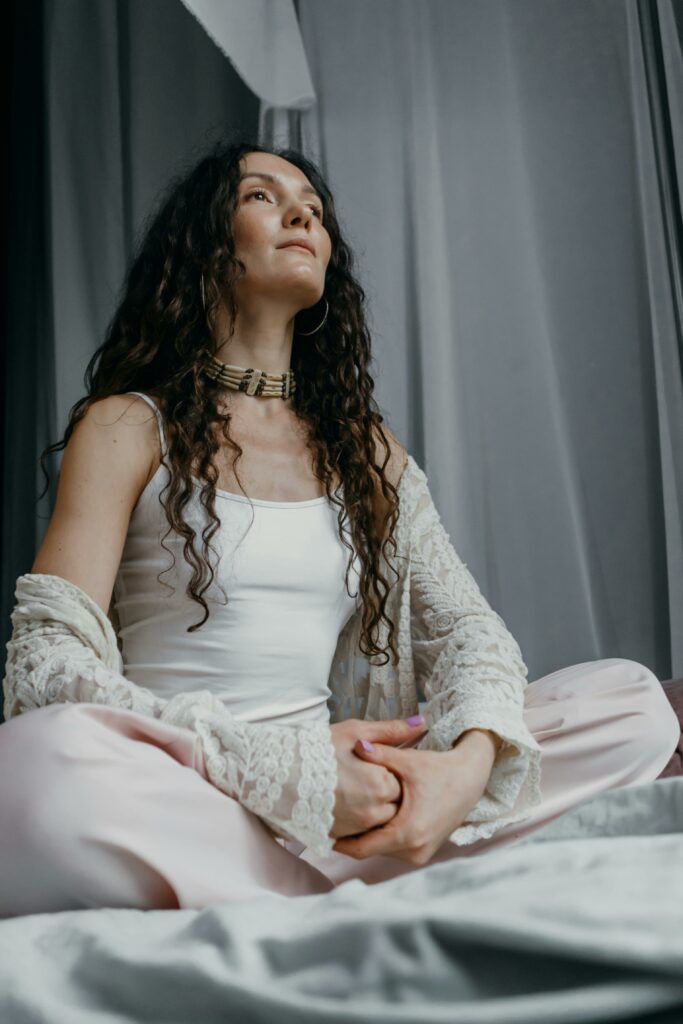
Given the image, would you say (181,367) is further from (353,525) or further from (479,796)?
(479,796)

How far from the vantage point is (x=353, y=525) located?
1.61m

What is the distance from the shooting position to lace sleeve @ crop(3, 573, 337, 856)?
1066 mm

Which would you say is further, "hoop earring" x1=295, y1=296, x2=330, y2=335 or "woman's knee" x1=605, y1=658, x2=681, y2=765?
"hoop earring" x1=295, y1=296, x2=330, y2=335

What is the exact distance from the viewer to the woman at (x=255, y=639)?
1.02 metres

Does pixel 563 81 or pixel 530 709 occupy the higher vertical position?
pixel 563 81

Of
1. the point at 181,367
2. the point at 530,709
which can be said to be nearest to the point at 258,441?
the point at 181,367

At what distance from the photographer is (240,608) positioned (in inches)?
58.6

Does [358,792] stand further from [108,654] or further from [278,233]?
[278,233]

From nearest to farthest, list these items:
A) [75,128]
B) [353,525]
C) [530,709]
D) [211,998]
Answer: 1. [211,998]
2. [530,709]
3. [353,525]
4. [75,128]

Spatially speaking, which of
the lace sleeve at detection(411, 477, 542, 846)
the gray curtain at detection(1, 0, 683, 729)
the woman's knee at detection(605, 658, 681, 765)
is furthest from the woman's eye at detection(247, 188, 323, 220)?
the woman's knee at detection(605, 658, 681, 765)

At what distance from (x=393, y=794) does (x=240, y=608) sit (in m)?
0.46

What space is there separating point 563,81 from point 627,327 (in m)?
0.60

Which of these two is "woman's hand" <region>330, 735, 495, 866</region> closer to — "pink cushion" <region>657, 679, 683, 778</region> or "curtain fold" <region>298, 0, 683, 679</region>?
"pink cushion" <region>657, 679, 683, 778</region>

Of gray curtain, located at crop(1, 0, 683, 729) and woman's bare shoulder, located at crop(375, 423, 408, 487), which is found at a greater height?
gray curtain, located at crop(1, 0, 683, 729)
